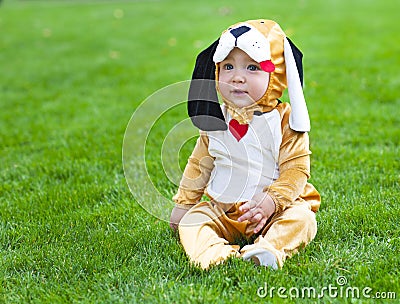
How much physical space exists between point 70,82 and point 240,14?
193 inches

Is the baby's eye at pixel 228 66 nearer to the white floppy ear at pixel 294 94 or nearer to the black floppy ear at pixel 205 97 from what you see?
the black floppy ear at pixel 205 97

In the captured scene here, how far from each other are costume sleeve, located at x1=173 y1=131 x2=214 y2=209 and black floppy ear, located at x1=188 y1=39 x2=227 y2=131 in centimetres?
9

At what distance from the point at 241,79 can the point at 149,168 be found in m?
1.47

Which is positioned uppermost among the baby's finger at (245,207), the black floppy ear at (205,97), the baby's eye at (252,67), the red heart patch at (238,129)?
the baby's eye at (252,67)

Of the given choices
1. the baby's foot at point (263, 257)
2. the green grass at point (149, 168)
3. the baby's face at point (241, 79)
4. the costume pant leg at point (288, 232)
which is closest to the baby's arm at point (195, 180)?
the green grass at point (149, 168)

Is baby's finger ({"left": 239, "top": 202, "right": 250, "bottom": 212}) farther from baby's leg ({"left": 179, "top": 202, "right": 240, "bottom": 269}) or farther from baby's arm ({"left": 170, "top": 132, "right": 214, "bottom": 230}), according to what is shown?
baby's arm ({"left": 170, "top": 132, "right": 214, "bottom": 230})

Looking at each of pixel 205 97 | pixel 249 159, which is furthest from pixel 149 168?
pixel 249 159

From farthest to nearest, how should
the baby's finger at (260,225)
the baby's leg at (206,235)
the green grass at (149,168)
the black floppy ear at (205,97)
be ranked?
the black floppy ear at (205,97)
the baby's finger at (260,225)
the baby's leg at (206,235)
the green grass at (149,168)

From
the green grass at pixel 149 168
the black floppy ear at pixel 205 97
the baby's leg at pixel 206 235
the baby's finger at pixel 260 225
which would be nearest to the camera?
the green grass at pixel 149 168

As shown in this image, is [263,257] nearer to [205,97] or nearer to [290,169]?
[290,169]

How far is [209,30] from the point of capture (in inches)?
388

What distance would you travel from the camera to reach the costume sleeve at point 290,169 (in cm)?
272

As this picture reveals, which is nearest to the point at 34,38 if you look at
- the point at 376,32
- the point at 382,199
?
the point at 376,32

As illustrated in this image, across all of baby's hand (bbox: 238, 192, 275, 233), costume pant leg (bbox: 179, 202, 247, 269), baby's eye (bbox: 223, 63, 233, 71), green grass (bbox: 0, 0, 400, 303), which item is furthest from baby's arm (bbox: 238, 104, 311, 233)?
baby's eye (bbox: 223, 63, 233, 71)
